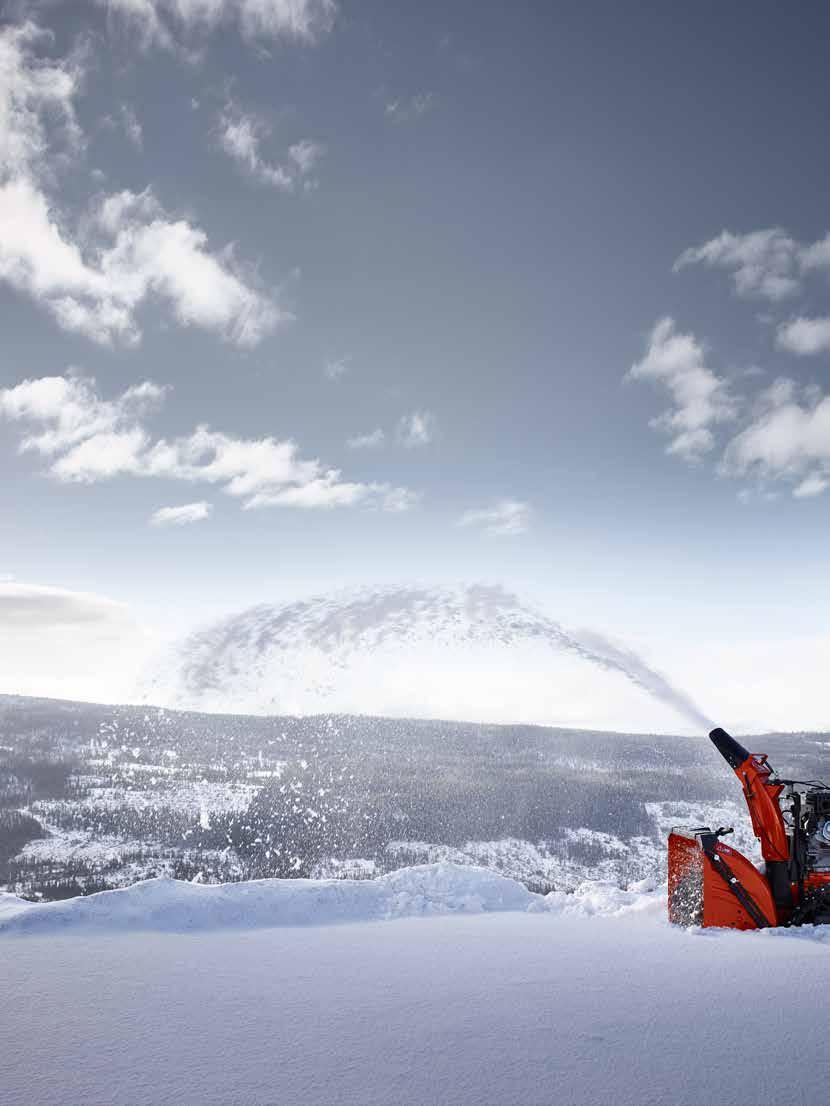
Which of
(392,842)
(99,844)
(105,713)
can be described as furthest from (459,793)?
(105,713)

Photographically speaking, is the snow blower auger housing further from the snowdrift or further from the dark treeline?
the dark treeline

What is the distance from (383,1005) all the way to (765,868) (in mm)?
7601

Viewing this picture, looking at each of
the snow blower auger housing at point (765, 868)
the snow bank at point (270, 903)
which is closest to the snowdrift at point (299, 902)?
the snow bank at point (270, 903)

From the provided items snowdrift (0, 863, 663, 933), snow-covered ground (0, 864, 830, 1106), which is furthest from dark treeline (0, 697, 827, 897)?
snow-covered ground (0, 864, 830, 1106)

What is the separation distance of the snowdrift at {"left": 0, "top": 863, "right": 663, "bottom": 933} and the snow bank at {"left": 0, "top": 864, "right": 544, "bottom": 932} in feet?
0.05

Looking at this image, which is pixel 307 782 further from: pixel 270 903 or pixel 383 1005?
pixel 383 1005

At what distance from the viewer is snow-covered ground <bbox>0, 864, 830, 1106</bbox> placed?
176 inches

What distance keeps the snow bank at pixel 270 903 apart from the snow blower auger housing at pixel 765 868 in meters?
2.79

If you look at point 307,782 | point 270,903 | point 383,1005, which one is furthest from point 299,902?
point 307,782

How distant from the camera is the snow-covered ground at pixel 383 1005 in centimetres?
448

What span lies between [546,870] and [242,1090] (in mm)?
64332

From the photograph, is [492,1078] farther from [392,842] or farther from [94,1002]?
[392,842]

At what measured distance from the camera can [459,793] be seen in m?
90.8

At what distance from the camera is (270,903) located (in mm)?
9977
